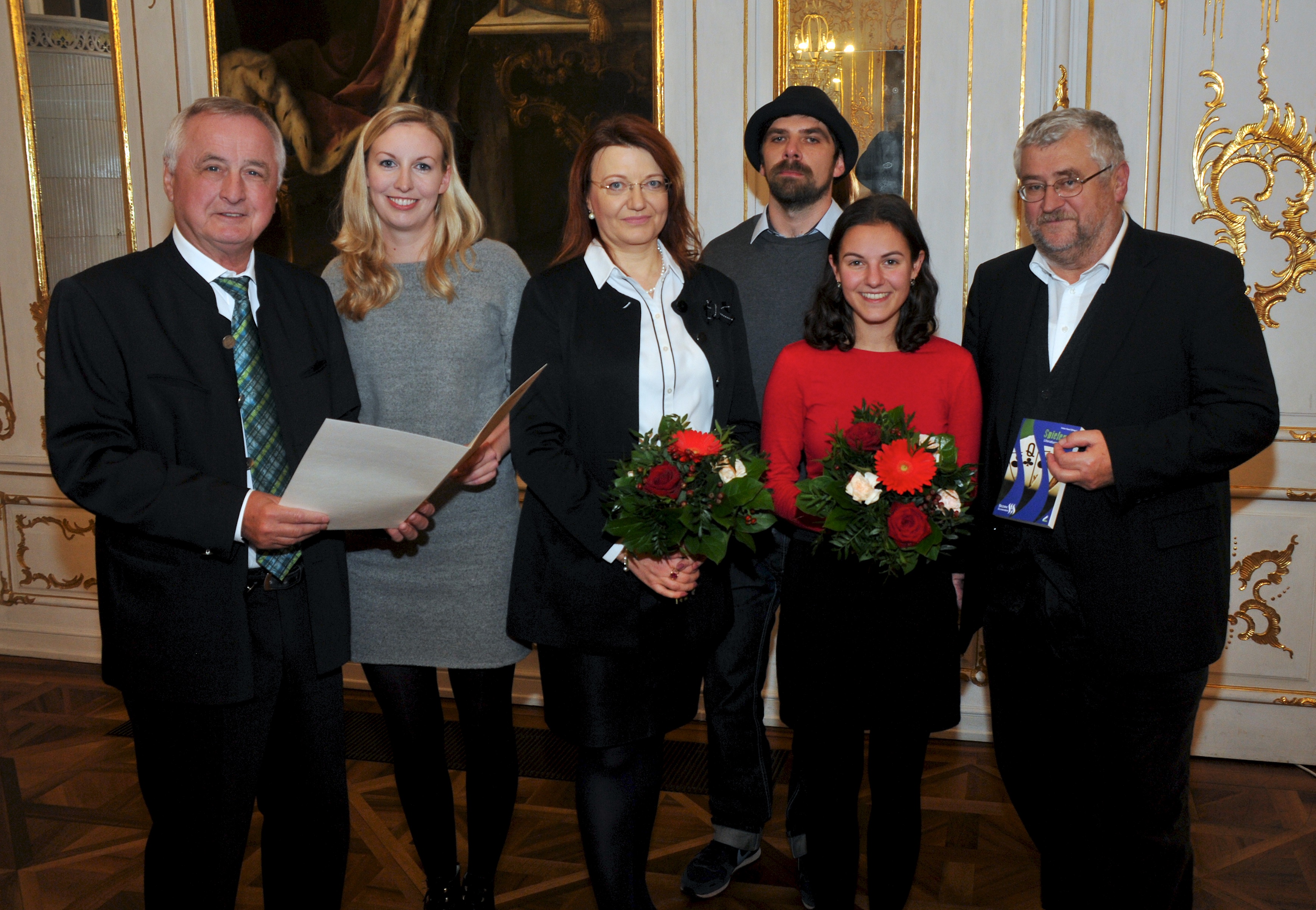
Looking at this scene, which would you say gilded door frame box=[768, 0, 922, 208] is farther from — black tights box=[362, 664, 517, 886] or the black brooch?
black tights box=[362, 664, 517, 886]

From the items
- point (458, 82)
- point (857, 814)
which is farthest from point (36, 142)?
point (857, 814)

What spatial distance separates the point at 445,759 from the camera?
2.57 m

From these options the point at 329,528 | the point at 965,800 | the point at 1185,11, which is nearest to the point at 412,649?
the point at 329,528

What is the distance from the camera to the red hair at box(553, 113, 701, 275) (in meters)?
2.26

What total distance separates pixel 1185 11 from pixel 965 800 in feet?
9.28

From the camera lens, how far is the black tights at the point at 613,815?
2217mm

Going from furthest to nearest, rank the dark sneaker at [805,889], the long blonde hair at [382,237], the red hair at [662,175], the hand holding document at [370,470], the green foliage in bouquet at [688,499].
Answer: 1. the dark sneaker at [805,889]
2. the long blonde hair at [382,237]
3. the red hair at [662,175]
4. the green foliage in bouquet at [688,499]
5. the hand holding document at [370,470]

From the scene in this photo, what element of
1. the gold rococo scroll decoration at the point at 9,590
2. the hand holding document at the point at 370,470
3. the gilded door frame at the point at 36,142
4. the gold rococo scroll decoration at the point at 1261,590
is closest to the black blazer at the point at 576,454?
the hand holding document at the point at 370,470

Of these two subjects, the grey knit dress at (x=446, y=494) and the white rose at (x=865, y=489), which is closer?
the white rose at (x=865, y=489)

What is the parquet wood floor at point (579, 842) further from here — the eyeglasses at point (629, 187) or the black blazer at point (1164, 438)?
the eyeglasses at point (629, 187)

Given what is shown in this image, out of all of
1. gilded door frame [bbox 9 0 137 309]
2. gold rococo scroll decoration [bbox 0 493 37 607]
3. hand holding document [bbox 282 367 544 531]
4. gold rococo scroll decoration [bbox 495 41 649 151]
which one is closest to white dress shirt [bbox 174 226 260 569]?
hand holding document [bbox 282 367 544 531]

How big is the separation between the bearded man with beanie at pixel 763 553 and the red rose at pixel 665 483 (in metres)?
0.92

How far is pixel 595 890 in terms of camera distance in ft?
7.41

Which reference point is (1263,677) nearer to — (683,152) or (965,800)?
(965,800)
